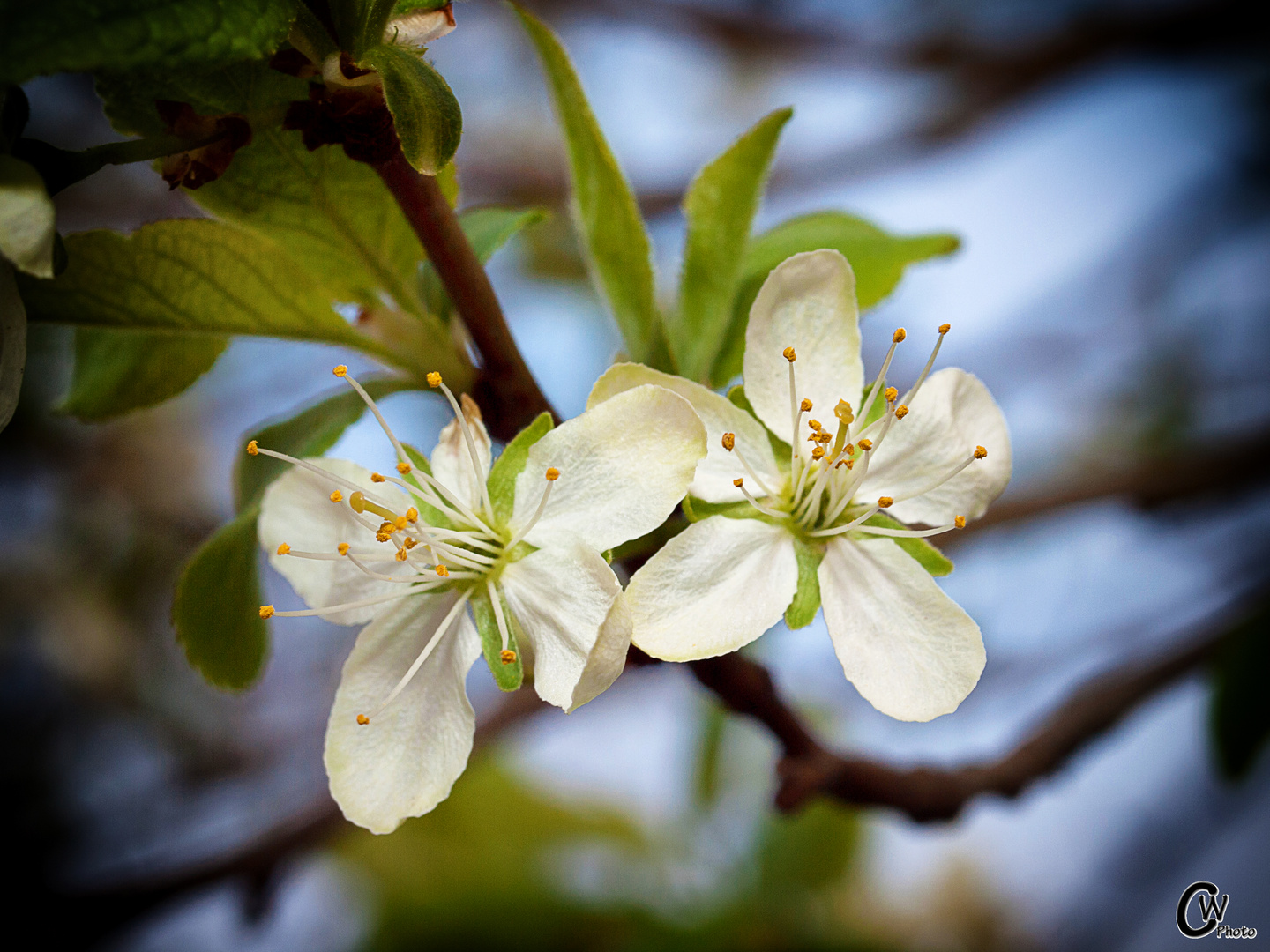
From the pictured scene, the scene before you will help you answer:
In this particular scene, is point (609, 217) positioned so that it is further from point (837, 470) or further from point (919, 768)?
point (919, 768)

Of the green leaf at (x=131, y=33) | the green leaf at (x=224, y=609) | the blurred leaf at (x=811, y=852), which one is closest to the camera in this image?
the green leaf at (x=131, y=33)

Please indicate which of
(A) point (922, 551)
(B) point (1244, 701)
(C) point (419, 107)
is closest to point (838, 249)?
(A) point (922, 551)

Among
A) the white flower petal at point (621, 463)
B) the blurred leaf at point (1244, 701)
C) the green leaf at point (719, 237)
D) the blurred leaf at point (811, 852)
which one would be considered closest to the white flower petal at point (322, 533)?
the white flower petal at point (621, 463)

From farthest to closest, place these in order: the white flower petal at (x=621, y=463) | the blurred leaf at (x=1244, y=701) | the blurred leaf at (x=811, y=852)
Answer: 1. the blurred leaf at (x=811, y=852)
2. the blurred leaf at (x=1244, y=701)
3. the white flower petal at (x=621, y=463)

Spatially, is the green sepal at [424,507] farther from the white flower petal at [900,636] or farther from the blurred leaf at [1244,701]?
the blurred leaf at [1244,701]

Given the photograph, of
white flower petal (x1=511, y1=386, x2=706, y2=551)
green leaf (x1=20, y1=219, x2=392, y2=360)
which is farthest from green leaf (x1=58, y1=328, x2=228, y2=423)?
white flower petal (x1=511, y1=386, x2=706, y2=551)

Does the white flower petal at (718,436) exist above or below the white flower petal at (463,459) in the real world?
above
